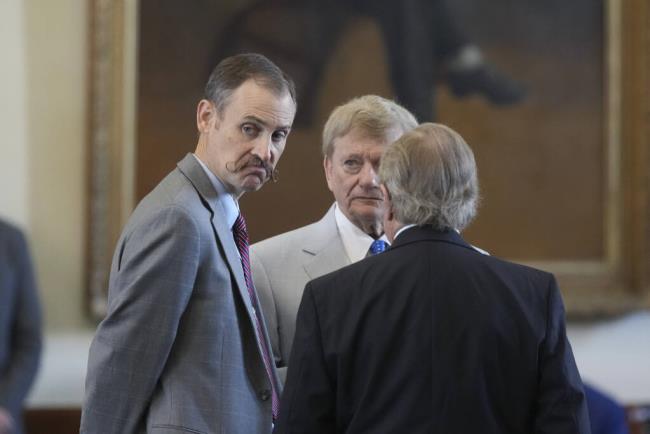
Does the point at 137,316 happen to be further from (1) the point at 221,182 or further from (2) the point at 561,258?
(2) the point at 561,258

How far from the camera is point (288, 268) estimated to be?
3.37 metres

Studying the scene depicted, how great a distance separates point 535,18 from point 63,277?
2.92m

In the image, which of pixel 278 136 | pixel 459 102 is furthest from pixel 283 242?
pixel 459 102

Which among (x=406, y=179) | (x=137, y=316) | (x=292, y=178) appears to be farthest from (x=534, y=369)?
(x=292, y=178)

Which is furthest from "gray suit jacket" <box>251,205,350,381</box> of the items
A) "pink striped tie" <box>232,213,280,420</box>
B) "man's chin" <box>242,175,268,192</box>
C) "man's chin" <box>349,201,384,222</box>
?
"man's chin" <box>242,175,268,192</box>

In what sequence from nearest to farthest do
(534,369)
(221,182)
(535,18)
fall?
1. (534,369)
2. (221,182)
3. (535,18)

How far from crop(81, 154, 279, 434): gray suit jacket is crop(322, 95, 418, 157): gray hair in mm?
784

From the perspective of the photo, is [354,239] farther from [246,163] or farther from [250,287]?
[246,163]

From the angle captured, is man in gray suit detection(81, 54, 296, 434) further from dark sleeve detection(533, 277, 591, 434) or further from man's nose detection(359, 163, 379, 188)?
dark sleeve detection(533, 277, 591, 434)

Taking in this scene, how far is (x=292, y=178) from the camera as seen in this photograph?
6.03 m

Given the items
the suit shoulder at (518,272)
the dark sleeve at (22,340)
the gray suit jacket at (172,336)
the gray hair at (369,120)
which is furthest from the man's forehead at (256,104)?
the dark sleeve at (22,340)

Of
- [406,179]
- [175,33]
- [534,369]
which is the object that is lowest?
[534,369]

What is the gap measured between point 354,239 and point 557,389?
41.8 inches

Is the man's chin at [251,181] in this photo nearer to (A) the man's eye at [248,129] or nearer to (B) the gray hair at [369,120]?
(A) the man's eye at [248,129]
